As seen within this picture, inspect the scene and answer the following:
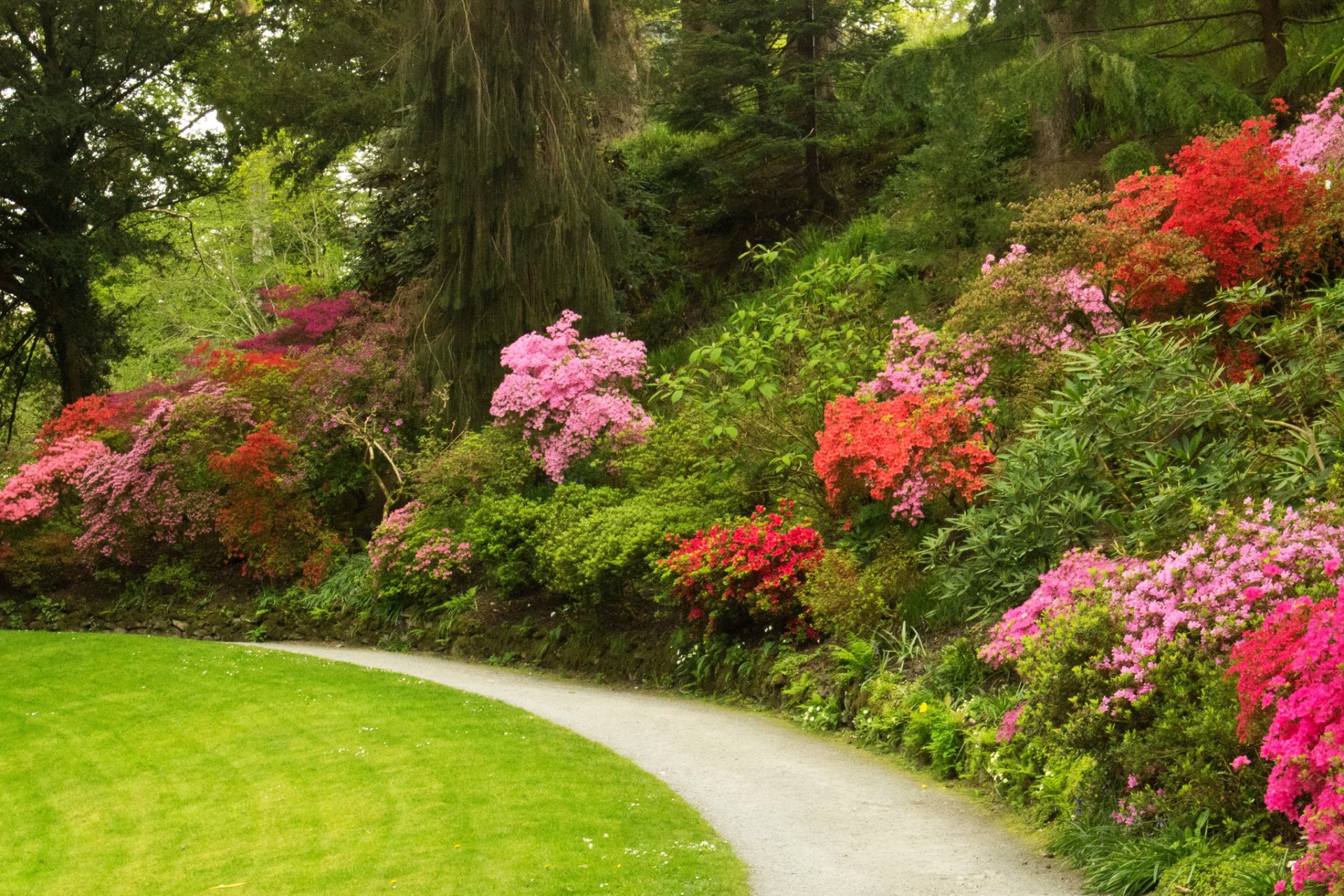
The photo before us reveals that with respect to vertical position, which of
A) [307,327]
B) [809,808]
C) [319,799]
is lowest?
[319,799]

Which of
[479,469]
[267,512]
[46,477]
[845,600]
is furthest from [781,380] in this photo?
[46,477]

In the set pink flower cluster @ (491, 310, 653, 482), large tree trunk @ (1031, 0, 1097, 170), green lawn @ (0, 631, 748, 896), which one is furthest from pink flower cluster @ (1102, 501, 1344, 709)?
pink flower cluster @ (491, 310, 653, 482)

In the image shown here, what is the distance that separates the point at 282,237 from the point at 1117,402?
81.0 feet

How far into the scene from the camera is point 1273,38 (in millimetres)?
11984

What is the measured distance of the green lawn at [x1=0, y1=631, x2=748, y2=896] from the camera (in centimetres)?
596

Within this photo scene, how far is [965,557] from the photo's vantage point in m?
8.81

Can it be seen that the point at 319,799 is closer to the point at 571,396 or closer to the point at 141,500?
the point at 571,396

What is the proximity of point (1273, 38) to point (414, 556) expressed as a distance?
10.7m

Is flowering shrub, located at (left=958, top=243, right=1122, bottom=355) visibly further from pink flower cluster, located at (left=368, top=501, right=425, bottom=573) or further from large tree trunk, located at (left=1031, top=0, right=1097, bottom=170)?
pink flower cluster, located at (left=368, top=501, right=425, bottom=573)

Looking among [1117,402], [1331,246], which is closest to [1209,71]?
[1331,246]

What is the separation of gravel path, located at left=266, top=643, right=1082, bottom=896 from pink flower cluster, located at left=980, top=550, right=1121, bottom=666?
2.97 ft

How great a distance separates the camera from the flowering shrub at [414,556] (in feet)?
42.9

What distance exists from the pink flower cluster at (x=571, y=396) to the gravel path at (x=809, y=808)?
11.6ft

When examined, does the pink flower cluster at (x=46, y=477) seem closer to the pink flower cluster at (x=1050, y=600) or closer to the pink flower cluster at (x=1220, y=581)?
the pink flower cluster at (x=1050, y=600)
